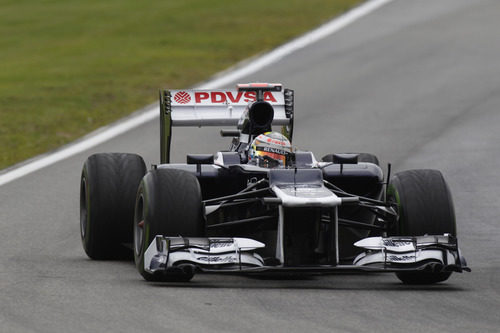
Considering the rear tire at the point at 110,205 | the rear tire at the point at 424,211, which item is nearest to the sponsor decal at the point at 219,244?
the rear tire at the point at 424,211

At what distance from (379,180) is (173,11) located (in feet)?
77.5

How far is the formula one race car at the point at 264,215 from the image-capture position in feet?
33.4

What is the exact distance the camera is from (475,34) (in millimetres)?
30359

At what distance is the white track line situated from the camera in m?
18.2

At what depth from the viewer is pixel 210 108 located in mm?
13781

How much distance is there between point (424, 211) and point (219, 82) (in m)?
14.4

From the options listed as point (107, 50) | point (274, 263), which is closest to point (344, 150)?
point (274, 263)

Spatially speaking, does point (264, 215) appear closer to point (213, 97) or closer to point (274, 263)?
point (274, 263)

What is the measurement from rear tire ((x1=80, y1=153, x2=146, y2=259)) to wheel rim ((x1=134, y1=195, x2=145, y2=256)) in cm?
80

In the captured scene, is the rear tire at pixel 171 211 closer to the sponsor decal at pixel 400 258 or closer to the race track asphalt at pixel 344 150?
the race track asphalt at pixel 344 150

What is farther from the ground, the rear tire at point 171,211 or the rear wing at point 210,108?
the rear wing at point 210,108

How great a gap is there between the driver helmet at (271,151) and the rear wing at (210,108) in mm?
1584

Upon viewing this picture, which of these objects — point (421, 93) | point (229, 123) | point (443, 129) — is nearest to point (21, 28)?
point (421, 93)

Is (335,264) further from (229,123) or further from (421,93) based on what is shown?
(421,93)
